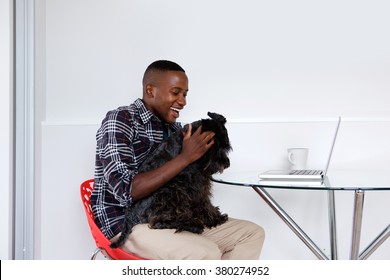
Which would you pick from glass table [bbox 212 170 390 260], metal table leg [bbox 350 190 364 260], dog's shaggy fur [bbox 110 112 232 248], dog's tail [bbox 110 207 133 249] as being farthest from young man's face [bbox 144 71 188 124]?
metal table leg [bbox 350 190 364 260]

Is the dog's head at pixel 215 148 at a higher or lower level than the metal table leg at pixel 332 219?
higher

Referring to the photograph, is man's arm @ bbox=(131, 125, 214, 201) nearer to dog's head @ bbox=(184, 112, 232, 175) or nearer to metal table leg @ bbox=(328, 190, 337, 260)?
dog's head @ bbox=(184, 112, 232, 175)

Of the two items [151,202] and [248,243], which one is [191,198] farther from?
[248,243]

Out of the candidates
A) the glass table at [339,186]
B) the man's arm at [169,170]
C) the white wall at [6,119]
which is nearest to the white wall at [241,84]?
the white wall at [6,119]

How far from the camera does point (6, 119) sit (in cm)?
222

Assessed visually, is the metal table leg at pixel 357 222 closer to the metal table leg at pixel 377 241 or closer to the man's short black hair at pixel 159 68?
the metal table leg at pixel 377 241

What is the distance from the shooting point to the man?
1.57 meters

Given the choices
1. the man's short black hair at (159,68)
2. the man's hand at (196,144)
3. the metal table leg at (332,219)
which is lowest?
the metal table leg at (332,219)

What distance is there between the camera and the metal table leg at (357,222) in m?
1.57

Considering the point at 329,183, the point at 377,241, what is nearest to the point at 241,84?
the point at 329,183

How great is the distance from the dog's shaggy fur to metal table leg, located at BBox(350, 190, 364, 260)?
530 millimetres

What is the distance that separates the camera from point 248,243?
6.01ft
